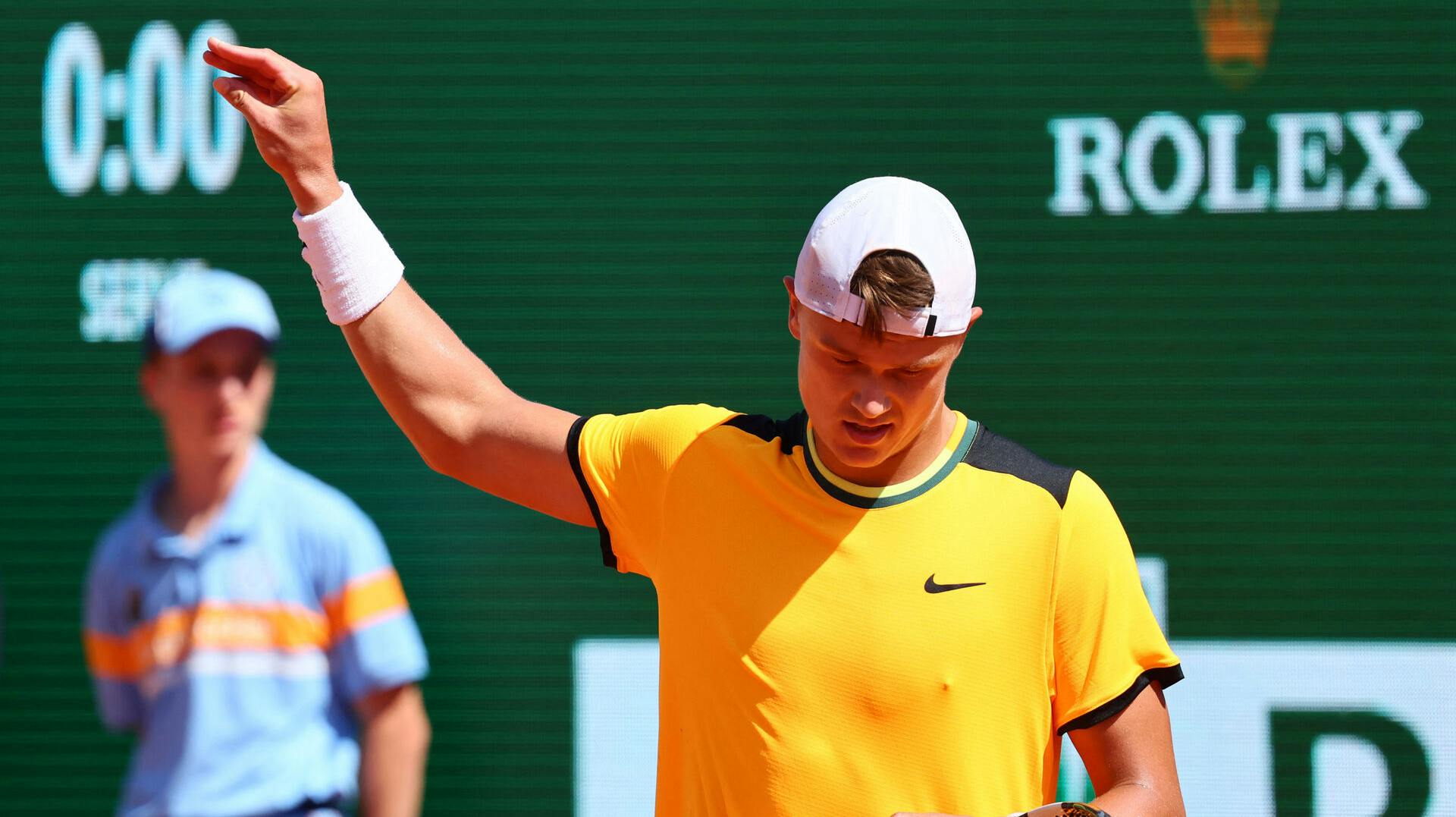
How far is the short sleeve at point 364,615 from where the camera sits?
3719 mm

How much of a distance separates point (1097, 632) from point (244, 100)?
1293 mm

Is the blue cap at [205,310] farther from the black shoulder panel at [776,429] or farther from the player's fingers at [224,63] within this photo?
the black shoulder panel at [776,429]

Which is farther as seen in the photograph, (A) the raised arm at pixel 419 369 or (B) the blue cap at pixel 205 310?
(B) the blue cap at pixel 205 310

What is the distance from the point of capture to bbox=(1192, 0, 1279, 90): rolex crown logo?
386 cm

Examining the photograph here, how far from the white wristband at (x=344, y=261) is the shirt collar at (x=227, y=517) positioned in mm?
2044

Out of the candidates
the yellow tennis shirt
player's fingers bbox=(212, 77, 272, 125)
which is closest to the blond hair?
the yellow tennis shirt

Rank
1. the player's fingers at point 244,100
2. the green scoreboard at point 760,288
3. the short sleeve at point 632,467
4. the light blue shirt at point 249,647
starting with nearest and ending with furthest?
the player's fingers at point 244,100 < the short sleeve at point 632,467 < the light blue shirt at point 249,647 < the green scoreboard at point 760,288

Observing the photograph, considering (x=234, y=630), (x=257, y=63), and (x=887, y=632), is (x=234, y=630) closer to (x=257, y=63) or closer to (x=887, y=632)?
(x=257, y=63)

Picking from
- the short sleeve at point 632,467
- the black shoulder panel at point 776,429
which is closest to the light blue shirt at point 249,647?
the short sleeve at point 632,467

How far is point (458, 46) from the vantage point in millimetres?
3986

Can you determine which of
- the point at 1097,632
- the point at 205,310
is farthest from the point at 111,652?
the point at 1097,632

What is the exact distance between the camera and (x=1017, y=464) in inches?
73.8

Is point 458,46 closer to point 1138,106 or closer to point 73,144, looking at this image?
point 73,144

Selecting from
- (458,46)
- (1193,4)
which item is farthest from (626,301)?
(1193,4)
